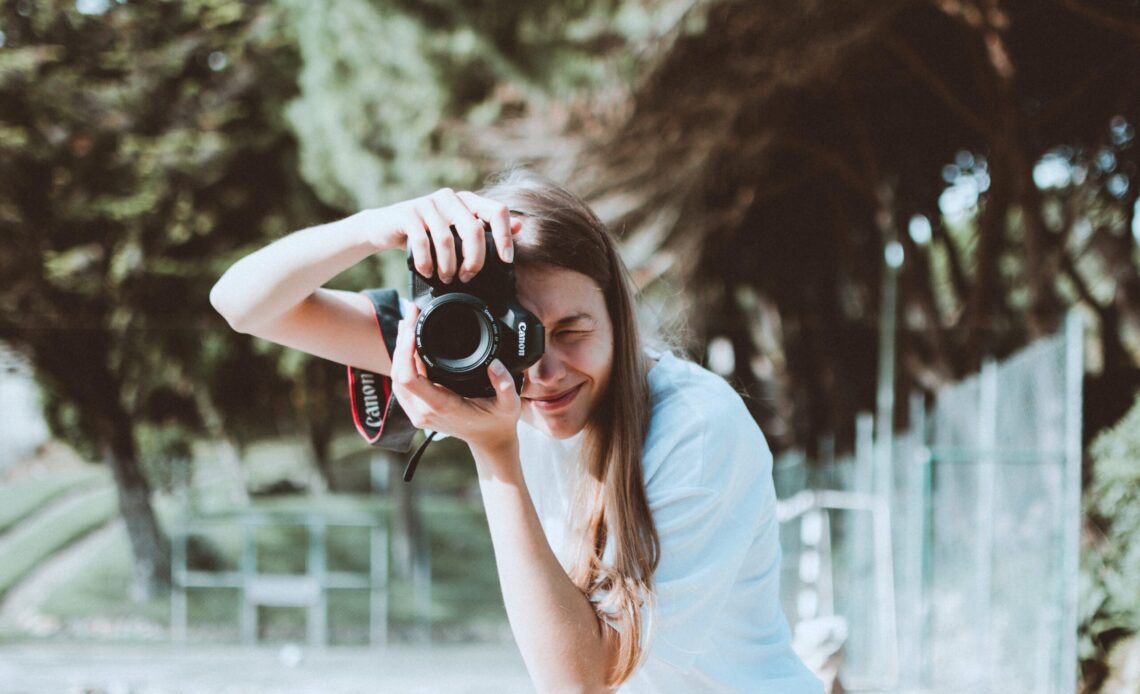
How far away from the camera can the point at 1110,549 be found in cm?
530

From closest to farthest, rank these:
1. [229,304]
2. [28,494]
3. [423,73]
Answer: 1. [229,304]
2. [423,73]
3. [28,494]

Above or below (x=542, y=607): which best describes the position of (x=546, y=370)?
above

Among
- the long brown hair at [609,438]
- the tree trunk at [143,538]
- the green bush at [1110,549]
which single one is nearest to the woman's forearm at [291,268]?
the long brown hair at [609,438]

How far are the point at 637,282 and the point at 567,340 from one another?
6638mm

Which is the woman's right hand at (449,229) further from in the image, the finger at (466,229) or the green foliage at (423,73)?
the green foliage at (423,73)

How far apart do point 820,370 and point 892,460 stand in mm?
3959

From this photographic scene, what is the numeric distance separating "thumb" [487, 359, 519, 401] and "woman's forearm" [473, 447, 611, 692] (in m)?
0.11

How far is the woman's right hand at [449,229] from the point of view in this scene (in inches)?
53.8

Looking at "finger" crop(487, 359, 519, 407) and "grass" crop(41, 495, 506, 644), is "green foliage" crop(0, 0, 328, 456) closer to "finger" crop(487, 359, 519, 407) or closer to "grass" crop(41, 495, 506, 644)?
"grass" crop(41, 495, 506, 644)

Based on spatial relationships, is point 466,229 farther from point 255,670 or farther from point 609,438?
point 255,670

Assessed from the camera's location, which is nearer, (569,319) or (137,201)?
(569,319)

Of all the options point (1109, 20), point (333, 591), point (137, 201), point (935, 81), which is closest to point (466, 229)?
point (1109, 20)

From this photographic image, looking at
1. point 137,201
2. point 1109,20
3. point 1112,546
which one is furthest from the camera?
point 137,201

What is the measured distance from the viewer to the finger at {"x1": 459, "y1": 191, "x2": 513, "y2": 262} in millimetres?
1367
